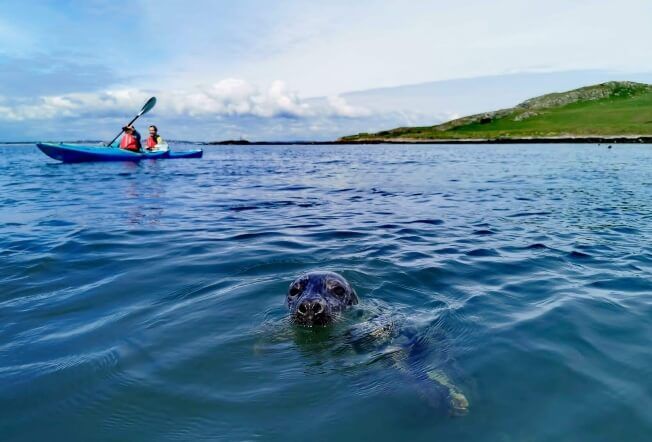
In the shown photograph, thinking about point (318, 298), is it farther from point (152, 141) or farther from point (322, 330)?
point (152, 141)

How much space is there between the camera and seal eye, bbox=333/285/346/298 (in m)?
6.12

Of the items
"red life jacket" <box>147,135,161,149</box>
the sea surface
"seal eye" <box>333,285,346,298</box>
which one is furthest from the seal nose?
"red life jacket" <box>147,135,161,149</box>

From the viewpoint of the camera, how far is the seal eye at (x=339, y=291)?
6124 millimetres

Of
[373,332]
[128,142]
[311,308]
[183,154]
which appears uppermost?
[128,142]

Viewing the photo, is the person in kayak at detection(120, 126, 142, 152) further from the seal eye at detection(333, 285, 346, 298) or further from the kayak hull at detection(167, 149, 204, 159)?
the seal eye at detection(333, 285, 346, 298)

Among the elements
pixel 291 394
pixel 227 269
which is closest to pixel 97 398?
pixel 291 394

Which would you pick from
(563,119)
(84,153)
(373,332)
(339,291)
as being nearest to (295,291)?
(339,291)

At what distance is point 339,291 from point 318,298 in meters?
0.55

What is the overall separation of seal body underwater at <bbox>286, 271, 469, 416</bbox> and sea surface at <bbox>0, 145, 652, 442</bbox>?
6 centimetres

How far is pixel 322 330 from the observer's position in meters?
5.57

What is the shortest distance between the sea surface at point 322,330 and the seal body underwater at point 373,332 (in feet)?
0.18

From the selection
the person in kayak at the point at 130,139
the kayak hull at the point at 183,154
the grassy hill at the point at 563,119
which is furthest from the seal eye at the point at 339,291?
the grassy hill at the point at 563,119

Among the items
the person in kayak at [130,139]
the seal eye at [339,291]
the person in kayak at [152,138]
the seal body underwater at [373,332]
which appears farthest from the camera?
the person in kayak at [152,138]

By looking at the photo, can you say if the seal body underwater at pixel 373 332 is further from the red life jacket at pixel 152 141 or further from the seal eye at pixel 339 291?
the red life jacket at pixel 152 141
